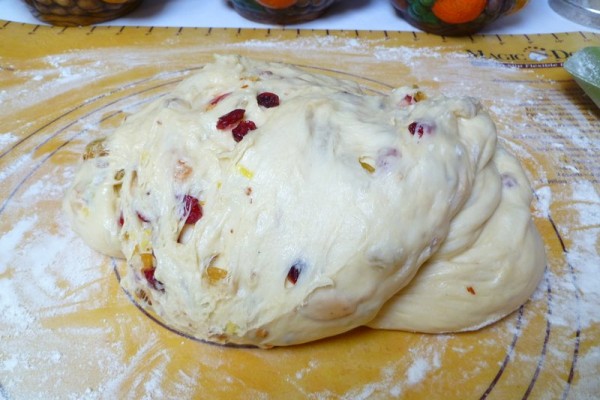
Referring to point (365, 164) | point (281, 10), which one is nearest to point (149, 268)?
point (365, 164)

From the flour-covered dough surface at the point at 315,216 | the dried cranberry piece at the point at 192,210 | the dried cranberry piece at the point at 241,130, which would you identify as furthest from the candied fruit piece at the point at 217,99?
the dried cranberry piece at the point at 192,210

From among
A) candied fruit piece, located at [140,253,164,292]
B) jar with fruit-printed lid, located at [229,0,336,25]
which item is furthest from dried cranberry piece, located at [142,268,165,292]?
jar with fruit-printed lid, located at [229,0,336,25]

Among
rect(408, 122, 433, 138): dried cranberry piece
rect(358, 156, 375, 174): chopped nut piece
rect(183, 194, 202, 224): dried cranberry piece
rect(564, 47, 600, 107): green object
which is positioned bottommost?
rect(564, 47, 600, 107): green object

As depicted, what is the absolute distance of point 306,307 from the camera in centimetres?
88

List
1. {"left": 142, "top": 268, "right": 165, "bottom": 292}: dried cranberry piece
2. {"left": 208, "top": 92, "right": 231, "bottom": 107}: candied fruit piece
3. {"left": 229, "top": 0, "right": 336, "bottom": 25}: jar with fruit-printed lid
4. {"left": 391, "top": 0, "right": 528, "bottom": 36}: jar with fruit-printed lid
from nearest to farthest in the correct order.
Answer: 1. {"left": 142, "top": 268, "right": 165, "bottom": 292}: dried cranberry piece
2. {"left": 208, "top": 92, "right": 231, "bottom": 107}: candied fruit piece
3. {"left": 391, "top": 0, "right": 528, "bottom": 36}: jar with fruit-printed lid
4. {"left": 229, "top": 0, "right": 336, "bottom": 25}: jar with fruit-printed lid

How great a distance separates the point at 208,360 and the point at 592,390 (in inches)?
30.9

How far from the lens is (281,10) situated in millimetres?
2016

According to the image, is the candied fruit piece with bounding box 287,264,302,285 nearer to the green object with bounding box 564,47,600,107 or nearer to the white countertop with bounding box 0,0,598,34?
the green object with bounding box 564,47,600,107

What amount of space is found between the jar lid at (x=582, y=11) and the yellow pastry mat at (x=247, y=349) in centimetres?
44

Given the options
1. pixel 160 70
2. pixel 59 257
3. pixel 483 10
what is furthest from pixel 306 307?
pixel 483 10

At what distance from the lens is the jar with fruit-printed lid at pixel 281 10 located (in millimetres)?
1984

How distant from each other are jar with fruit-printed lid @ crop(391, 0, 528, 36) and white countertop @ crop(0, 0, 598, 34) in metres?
0.13

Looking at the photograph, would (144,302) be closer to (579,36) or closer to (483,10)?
(483,10)

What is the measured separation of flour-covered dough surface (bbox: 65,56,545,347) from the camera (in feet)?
2.89
